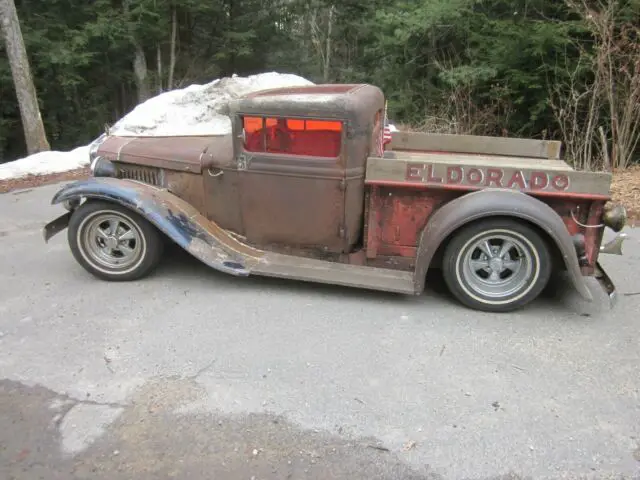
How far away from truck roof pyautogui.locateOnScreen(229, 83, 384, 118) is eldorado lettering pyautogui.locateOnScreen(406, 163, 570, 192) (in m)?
0.61

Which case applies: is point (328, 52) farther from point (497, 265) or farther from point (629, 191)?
point (497, 265)

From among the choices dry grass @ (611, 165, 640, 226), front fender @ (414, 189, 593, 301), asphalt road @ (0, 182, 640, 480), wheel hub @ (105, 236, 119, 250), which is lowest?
dry grass @ (611, 165, 640, 226)

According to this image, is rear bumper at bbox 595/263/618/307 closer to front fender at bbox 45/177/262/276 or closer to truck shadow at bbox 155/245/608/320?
truck shadow at bbox 155/245/608/320

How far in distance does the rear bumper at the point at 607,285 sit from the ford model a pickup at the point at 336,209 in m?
0.02

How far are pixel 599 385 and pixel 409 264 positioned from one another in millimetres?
1584

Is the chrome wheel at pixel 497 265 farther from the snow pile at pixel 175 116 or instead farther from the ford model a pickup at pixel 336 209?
the snow pile at pixel 175 116

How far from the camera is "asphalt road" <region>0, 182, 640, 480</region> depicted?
2.51 m

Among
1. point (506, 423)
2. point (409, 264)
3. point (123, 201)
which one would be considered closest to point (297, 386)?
point (506, 423)

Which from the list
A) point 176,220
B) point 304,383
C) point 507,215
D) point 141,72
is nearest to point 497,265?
point 507,215

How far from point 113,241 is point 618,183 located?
6790mm

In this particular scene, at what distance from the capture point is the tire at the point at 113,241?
14.0 feet

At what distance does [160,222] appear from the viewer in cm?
411

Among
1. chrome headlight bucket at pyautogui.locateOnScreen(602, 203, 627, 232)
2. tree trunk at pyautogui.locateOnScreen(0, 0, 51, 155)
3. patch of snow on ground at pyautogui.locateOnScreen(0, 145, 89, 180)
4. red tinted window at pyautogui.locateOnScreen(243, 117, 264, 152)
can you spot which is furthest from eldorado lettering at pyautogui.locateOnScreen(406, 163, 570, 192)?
tree trunk at pyautogui.locateOnScreen(0, 0, 51, 155)

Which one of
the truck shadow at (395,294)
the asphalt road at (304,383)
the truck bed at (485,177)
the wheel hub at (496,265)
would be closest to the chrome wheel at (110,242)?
the asphalt road at (304,383)
